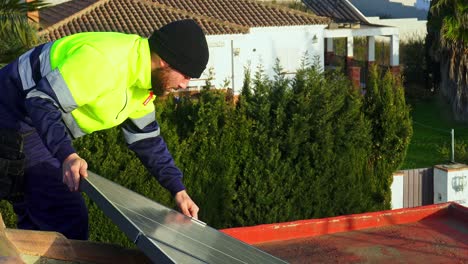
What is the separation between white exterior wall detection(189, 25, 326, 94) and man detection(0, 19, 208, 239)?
22923mm

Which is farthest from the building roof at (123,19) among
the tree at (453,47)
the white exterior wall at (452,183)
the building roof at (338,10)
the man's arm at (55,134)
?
the man's arm at (55,134)

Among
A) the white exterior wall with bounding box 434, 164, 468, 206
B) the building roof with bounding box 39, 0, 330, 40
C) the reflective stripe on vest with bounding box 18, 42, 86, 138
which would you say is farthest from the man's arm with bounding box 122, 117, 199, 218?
the building roof with bounding box 39, 0, 330, 40

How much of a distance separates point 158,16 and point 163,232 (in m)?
24.4

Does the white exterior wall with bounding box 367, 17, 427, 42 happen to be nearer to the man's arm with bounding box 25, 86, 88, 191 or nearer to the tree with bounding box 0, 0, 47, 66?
the tree with bounding box 0, 0, 47, 66

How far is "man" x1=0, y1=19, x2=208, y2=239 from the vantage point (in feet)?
10.9

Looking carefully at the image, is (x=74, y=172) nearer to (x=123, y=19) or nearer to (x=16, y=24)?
(x=16, y=24)

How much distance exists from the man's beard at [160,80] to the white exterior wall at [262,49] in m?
23.1

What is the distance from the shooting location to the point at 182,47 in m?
3.47

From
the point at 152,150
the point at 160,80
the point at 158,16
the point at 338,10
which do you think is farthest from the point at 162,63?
the point at 338,10

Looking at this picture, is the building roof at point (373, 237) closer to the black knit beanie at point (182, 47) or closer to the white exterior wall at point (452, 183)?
the black knit beanie at point (182, 47)

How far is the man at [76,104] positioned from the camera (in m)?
3.34

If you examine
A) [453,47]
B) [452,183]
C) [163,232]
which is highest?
[163,232]

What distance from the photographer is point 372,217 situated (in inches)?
263

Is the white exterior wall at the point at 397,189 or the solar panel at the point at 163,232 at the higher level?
the solar panel at the point at 163,232
